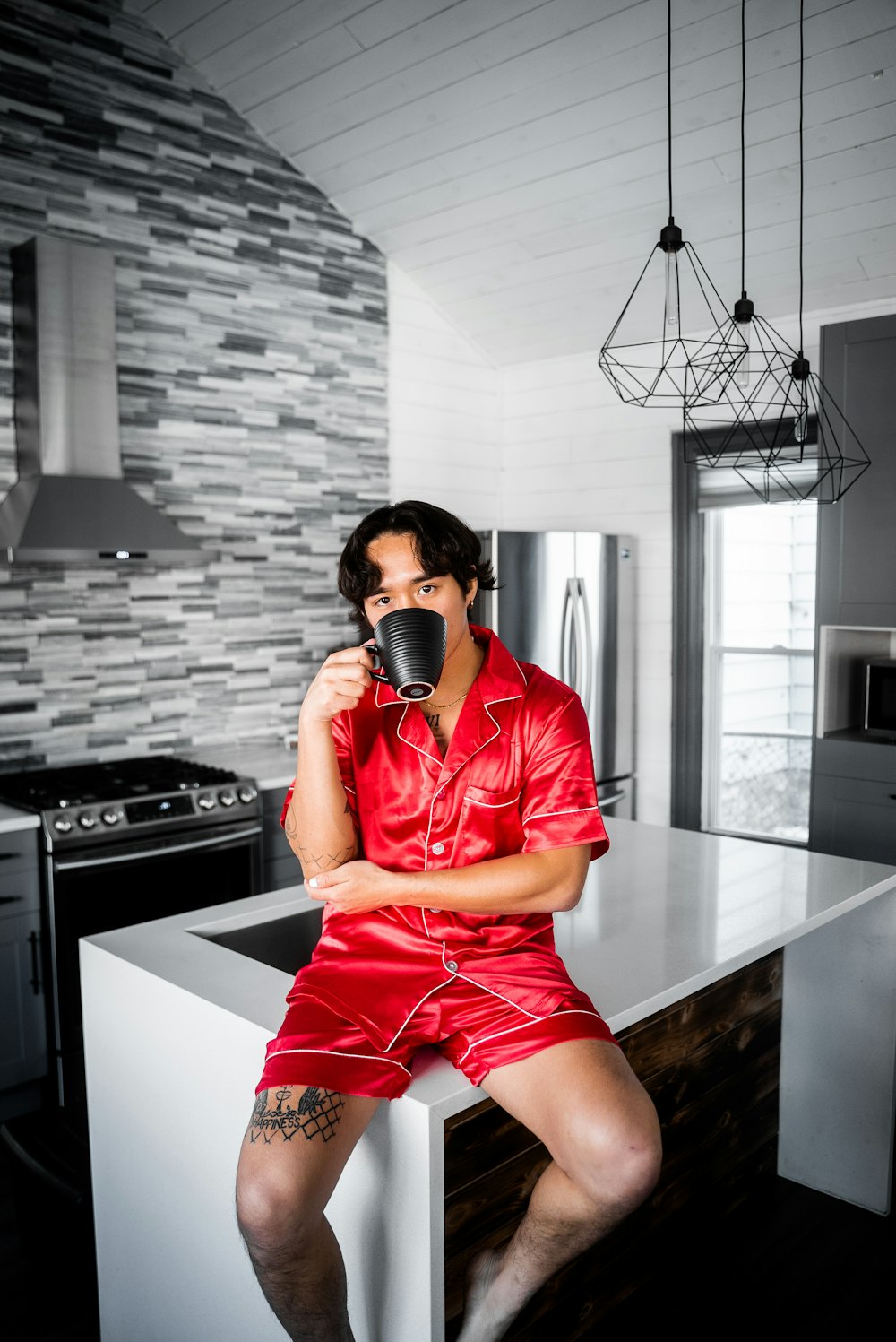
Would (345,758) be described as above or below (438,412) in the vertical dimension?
below

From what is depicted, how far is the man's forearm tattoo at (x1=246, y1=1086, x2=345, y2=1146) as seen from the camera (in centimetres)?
133

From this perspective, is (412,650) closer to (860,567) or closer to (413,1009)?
(413,1009)

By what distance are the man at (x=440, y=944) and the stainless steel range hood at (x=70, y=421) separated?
5.81ft

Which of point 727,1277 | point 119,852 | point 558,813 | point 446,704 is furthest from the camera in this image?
point 119,852

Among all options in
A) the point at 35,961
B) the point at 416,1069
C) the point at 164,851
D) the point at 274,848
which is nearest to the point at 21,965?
the point at 35,961

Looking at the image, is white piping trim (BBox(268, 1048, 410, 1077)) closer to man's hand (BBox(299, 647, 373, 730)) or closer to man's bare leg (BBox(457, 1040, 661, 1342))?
man's bare leg (BBox(457, 1040, 661, 1342))

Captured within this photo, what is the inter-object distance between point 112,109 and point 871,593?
3.09 meters

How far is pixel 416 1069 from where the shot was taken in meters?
1.44

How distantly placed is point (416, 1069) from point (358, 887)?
27 cm

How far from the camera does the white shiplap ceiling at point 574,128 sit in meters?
2.95

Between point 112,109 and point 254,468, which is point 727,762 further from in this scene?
point 112,109

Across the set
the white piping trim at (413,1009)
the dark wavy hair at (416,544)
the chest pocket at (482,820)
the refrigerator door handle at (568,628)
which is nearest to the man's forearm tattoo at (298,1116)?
the white piping trim at (413,1009)

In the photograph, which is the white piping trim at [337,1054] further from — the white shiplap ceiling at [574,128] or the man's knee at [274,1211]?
the white shiplap ceiling at [574,128]

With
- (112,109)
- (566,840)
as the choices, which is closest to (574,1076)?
(566,840)
